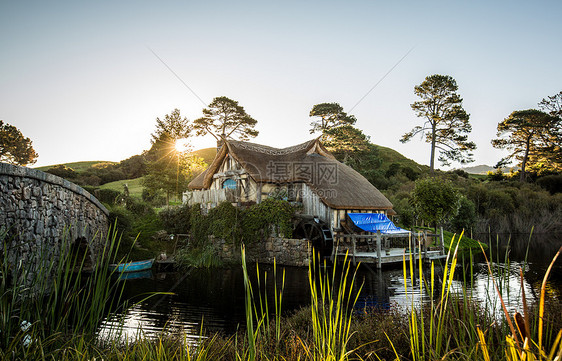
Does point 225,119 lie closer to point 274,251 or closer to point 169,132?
point 169,132

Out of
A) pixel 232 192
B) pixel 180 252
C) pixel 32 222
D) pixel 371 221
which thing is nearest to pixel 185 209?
pixel 232 192

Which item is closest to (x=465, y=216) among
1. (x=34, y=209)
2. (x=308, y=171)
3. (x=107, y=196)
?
(x=308, y=171)

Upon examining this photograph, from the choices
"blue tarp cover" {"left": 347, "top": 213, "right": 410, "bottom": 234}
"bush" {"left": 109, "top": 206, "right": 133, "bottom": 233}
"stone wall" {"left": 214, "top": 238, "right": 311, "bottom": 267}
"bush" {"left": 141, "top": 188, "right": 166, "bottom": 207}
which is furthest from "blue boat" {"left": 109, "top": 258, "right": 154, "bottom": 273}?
"bush" {"left": 141, "top": 188, "right": 166, "bottom": 207}

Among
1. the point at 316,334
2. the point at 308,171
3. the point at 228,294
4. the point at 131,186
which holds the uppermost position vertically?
the point at 131,186

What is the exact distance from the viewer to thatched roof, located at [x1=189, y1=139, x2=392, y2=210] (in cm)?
1911

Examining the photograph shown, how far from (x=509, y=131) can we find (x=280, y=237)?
36.7 metres

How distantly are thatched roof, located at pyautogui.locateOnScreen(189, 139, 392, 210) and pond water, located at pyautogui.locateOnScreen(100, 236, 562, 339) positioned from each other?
4.87 m

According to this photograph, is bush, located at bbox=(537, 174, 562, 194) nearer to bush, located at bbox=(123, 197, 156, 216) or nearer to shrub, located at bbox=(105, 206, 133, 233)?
bush, located at bbox=(123, 197, 156, 216)

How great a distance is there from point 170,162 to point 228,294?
22.4 metres

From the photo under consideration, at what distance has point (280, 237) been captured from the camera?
1702 cm

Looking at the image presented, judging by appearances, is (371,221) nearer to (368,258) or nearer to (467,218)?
(368,258)

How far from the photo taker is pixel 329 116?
142 feet

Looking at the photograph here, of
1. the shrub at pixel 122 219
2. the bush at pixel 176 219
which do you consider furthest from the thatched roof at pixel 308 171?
the shrub at pixel 122 219

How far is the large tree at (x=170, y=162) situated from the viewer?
2901cm
